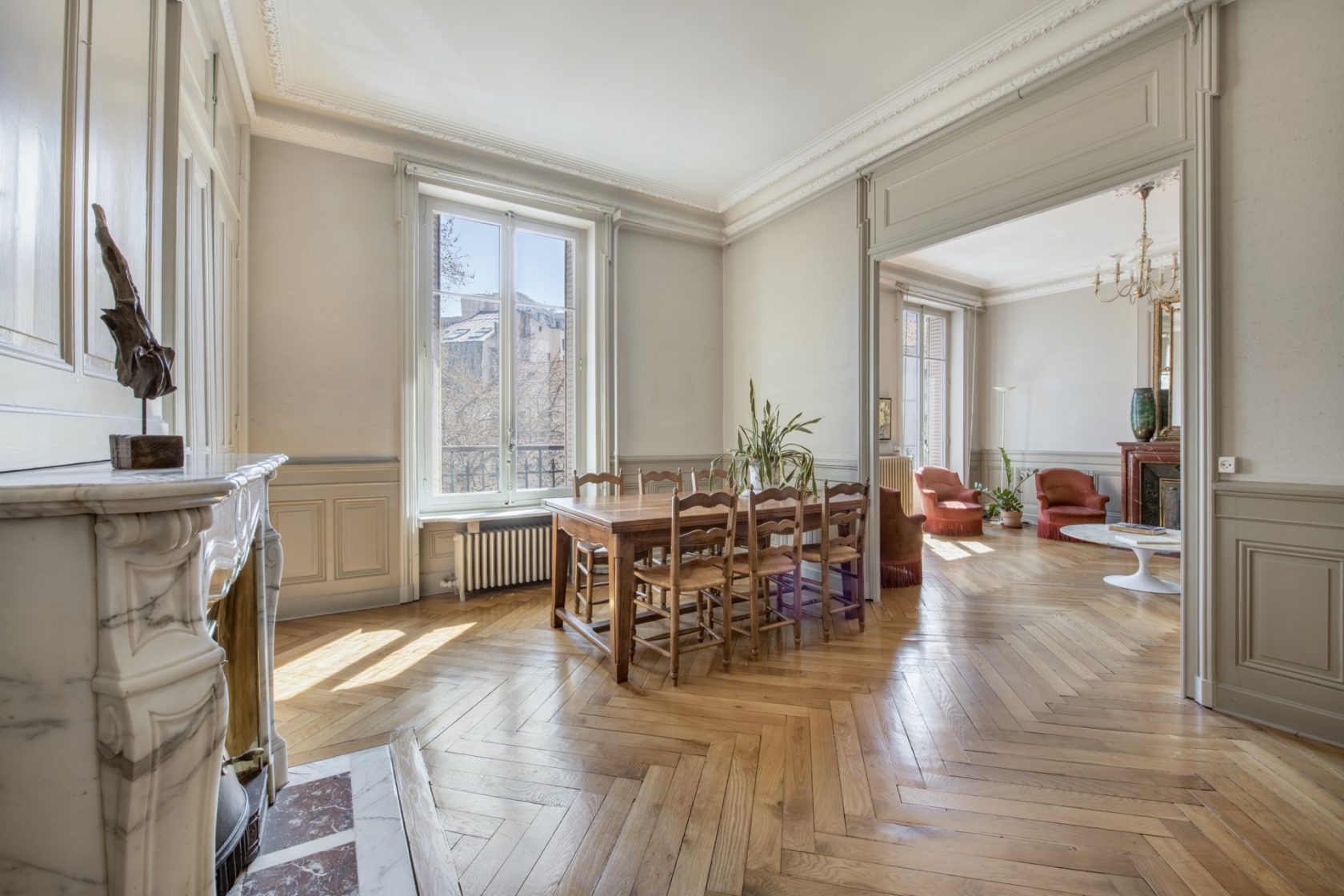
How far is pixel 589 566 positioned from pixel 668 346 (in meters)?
2.41

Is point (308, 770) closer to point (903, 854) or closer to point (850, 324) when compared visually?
point (903, 854)

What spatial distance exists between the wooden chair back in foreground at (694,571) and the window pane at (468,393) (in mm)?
1816

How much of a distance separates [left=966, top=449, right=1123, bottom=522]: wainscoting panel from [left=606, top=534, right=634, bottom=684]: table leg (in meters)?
6.01

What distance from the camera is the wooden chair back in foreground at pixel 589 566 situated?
10.8ft

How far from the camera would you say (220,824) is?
127 cm

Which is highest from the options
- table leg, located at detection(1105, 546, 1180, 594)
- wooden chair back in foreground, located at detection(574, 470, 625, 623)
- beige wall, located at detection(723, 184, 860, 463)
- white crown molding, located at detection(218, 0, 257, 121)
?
white crown molding, located at detection(218, 0, 257, 121)

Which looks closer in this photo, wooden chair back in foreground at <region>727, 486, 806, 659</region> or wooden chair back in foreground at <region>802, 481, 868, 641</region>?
wooden chair back in foreground at <region>727, 486, 806, 659</region>

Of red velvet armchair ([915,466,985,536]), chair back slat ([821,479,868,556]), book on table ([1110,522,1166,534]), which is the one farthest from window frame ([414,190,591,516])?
book on table ([1110,522,1166,534])

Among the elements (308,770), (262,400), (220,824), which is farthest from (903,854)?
(262,400)

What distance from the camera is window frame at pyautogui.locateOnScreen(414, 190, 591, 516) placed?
13.3 feet

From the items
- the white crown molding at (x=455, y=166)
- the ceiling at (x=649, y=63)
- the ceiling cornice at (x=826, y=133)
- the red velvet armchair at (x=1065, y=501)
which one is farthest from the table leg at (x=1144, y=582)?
the white crown molding at (x=455, y=166)

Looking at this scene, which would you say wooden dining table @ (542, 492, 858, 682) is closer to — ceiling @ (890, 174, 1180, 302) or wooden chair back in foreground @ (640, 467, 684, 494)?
wooden chair back in foreground @ (640, 467, 684, 494)

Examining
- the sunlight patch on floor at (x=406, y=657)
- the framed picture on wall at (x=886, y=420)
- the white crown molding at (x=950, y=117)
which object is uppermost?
the white crown molding at (x=950, y=117)

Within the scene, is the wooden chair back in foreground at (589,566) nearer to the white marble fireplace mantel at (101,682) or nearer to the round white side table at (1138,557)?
the white marble fireplace mantel at (101,682)
